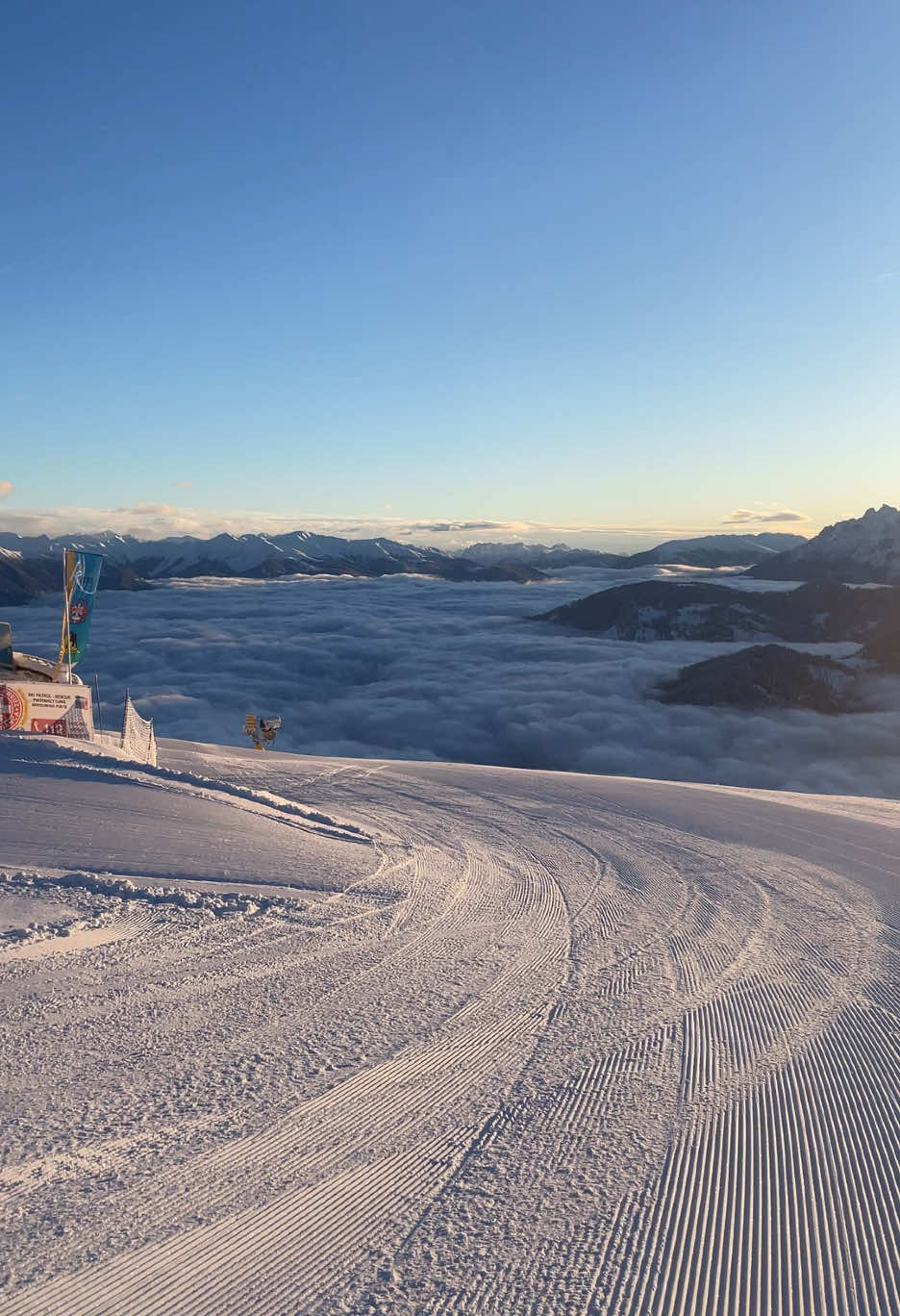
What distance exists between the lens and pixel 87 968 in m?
6.09

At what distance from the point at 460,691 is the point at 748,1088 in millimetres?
65698

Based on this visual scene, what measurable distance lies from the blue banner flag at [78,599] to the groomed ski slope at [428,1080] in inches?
302

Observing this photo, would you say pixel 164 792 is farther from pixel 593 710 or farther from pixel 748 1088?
pixel 593 710

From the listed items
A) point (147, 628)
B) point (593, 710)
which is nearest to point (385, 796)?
point (593, 710)

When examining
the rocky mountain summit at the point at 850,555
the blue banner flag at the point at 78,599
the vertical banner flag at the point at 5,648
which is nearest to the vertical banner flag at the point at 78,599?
the blue banner flag at the point at 78,599

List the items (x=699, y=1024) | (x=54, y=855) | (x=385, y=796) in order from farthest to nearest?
(x=385, y=796) < (x=54, y=855) < (x=699, y=1024)

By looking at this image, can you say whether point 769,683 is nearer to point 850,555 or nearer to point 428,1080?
point 428,1080

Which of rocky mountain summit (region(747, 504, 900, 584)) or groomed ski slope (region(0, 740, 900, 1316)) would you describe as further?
rocky mountain summit (region(747, 504, 900, 584))

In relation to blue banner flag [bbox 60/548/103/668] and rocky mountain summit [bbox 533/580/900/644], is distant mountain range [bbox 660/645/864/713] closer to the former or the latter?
rocky mountain summit [bbox 533/580/900/644]

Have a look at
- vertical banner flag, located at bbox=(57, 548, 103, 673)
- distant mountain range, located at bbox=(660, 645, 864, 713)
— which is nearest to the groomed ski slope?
vertical banner flag, located at bbox=(57, 548, 103, 673)

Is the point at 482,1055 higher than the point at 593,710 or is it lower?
higher

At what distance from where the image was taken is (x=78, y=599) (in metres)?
17.4

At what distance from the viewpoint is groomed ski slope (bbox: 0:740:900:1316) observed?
130 inches

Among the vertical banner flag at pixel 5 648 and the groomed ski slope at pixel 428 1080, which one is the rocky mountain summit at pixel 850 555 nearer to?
the vertical banner flag at pixel 5 648
